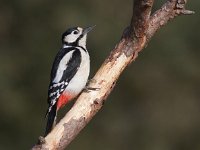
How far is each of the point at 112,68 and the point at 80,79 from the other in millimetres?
480

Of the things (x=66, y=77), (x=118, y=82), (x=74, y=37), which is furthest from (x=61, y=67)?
(x=118, y=82)

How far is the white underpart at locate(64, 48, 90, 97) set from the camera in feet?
25.3

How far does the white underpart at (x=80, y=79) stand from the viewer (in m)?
7.72

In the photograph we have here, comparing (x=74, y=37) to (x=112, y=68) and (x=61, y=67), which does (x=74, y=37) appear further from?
(x=112, y=68)

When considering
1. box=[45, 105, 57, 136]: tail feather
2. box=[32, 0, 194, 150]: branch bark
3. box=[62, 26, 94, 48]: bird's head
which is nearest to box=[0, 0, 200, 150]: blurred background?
box=[62, 26, 94, 48]: bird's head

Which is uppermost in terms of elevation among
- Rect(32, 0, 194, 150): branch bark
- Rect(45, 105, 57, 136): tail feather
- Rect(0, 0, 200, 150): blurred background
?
Rect(32, 0, 194, 150): branch bark

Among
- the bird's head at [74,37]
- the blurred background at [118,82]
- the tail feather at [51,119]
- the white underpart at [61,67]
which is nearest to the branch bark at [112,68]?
the tail feather at [51,119]

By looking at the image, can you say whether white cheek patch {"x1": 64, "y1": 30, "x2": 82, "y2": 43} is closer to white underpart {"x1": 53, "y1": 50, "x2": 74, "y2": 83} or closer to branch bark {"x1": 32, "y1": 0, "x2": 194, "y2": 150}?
white underpart {"x1": 53, "y1": 50, "x2": 74, "y2": 83}

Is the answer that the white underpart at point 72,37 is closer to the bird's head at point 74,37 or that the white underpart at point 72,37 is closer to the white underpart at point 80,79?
the bird's head at point 74,37

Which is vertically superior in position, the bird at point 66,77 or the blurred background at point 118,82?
the bird at point 66,77

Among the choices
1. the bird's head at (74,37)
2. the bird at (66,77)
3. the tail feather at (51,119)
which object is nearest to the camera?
the tail feather at (51,119)

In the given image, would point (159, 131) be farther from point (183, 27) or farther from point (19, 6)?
point (19, 6)

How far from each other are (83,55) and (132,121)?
643cm

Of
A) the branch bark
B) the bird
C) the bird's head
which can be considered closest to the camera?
the branch bark
